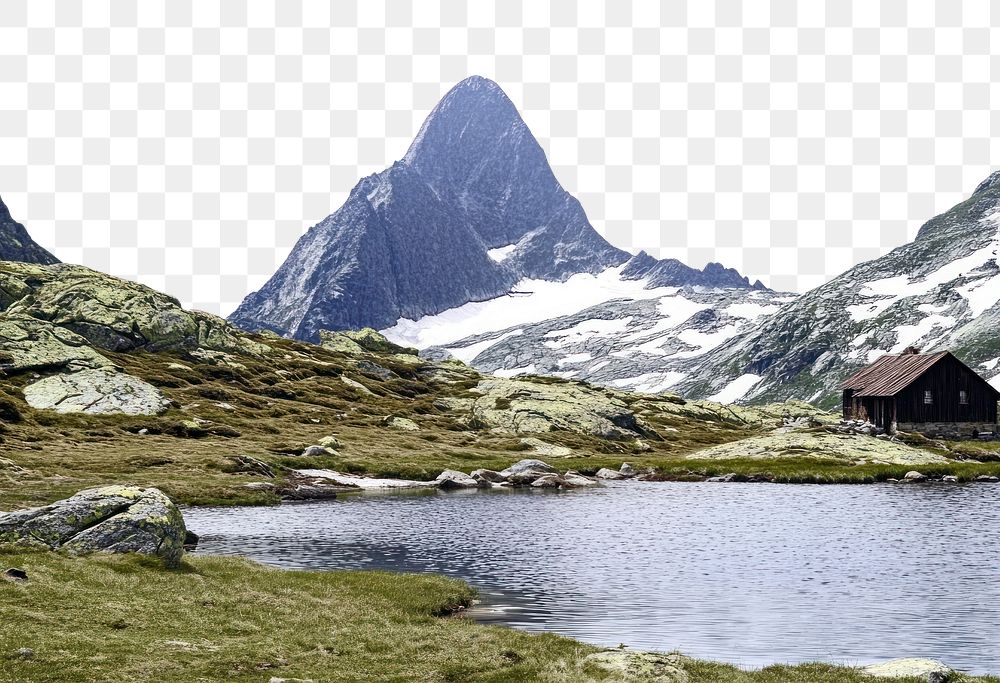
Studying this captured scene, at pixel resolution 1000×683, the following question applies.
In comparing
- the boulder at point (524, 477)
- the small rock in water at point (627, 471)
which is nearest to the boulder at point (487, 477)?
the boulder at point (524, 477)

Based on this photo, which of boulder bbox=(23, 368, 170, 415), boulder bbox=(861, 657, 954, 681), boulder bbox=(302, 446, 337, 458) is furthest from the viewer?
boulder bbox=(23, 368, 170, 415)

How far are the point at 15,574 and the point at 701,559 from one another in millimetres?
34683

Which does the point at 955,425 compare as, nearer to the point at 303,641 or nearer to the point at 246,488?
the point at 246,488

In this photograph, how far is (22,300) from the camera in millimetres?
153375

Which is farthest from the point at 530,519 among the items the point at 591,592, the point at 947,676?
the point at 947,676

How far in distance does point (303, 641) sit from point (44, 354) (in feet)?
380

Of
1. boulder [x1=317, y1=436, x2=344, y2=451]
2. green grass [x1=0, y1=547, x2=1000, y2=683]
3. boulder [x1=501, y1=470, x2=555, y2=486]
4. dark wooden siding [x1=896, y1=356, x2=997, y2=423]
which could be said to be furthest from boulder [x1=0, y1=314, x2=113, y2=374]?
dark wooden siding [x1=896, y1=356, x2=997, y2=423]

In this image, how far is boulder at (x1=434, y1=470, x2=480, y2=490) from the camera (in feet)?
294

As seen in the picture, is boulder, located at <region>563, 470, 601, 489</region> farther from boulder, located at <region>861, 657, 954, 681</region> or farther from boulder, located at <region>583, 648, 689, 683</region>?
boulder, located at <region>583, 648, 689, 683</region>

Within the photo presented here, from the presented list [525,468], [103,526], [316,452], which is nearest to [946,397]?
[525,468]

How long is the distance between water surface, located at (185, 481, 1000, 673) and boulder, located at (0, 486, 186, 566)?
952 cm

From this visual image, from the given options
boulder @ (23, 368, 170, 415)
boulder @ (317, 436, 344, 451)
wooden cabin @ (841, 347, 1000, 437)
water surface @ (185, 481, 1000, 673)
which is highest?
wooden cabin @ (841, 347, 1000, 437)

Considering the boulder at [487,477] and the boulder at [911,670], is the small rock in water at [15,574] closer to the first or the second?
the boulder at [911,670]

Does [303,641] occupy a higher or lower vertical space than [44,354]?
lower
